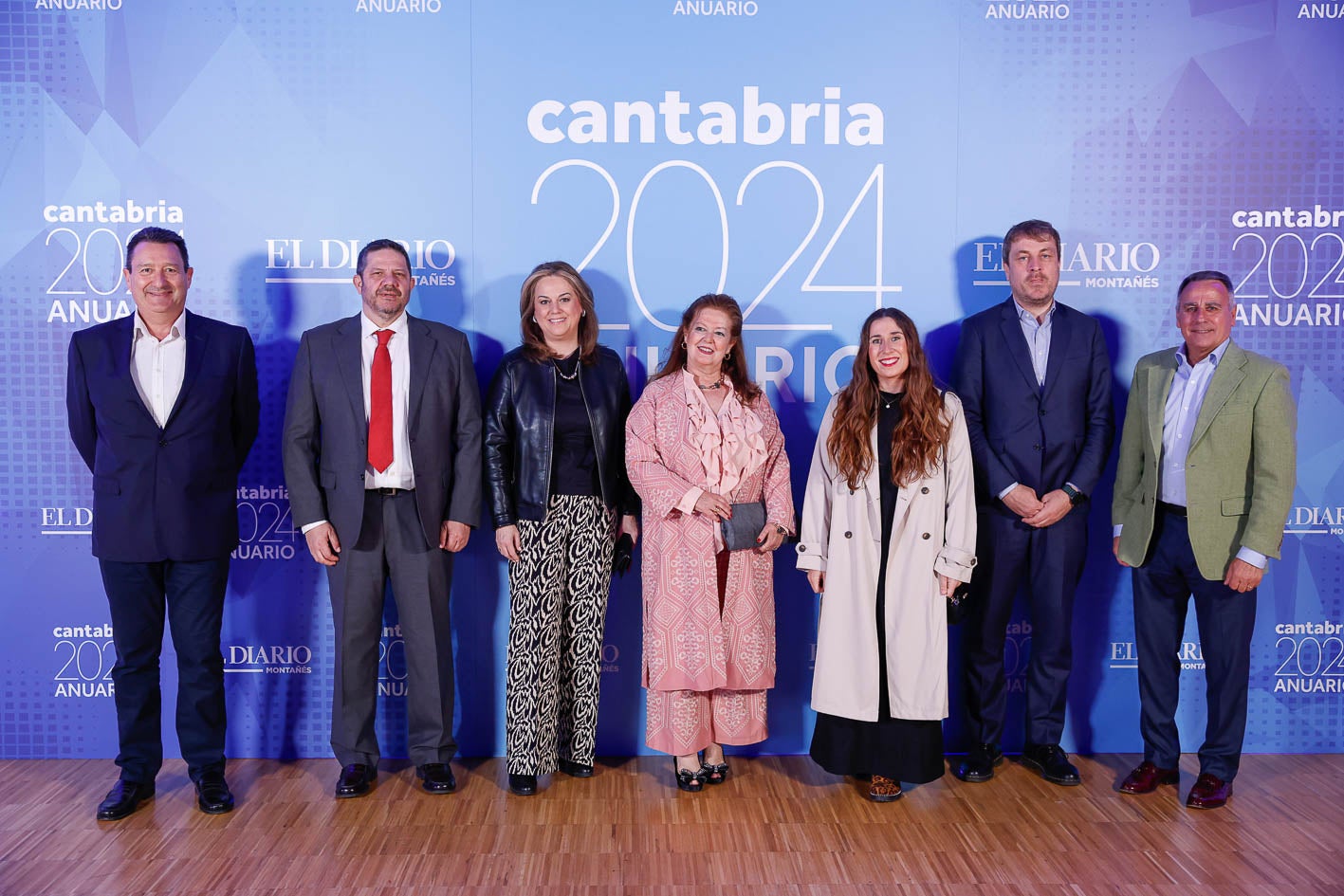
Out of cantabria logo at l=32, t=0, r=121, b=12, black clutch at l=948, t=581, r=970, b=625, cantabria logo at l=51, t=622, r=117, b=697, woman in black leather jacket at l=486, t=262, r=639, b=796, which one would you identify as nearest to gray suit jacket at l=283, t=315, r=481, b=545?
woman in black leather jacket at l=486, t=262, r=639, b=796

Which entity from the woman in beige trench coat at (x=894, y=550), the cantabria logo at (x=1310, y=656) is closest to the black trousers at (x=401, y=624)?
the woman in beige trench coat at (x=894, y=550)

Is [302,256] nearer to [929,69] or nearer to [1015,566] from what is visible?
[929,69]

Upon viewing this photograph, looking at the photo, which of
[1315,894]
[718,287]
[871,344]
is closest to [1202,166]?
[871,344]

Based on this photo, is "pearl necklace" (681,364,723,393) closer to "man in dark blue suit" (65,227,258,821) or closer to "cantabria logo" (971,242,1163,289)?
"cantabria logo" (971,242,1163,289)

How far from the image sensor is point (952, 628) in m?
4.14

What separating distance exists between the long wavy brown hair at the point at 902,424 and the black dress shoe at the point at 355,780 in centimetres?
219

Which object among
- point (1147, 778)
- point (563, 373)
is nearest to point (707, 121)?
point (563, 373)

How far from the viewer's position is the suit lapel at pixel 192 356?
3465 millimetres

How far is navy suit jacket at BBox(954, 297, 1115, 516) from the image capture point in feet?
12.2

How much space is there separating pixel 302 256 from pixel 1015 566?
10.6 ft

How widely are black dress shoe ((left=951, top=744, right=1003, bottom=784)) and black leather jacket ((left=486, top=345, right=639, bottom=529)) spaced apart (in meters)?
1.77

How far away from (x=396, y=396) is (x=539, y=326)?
0.61 metres

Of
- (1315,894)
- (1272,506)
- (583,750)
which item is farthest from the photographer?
(583,750)

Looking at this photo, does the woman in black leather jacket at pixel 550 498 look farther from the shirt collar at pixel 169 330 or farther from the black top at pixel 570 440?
the shirt collar at pixel 169 330
